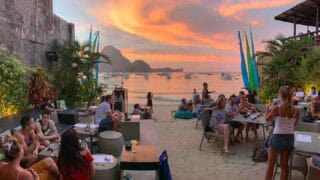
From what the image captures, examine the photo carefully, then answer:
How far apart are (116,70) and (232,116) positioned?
3339 inches

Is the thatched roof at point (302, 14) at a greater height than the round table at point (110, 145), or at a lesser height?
greater

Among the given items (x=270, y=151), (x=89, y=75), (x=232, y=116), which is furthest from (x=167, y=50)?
(x=270, y=151)

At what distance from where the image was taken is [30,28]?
10.8 meters

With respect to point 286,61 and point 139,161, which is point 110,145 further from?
point 286,61

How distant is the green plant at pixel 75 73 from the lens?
42.9 feet

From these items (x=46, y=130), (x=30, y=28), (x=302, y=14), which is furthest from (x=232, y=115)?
(x=302, y=14)

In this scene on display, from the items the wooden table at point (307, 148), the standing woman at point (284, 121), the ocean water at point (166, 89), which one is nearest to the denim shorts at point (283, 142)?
the standing woman at point (284, 121)

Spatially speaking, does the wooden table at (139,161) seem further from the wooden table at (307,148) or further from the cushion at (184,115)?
the cushion at (184,115)

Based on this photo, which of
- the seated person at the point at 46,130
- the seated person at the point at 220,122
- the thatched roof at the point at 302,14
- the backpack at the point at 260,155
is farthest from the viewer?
the thatched roof at the point at 302,14

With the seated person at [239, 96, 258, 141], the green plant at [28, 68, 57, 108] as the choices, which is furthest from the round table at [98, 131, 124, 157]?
the green plant at [28, 68, 57, 108]

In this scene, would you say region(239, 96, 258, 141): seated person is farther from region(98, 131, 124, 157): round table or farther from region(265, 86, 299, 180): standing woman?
region(98, 131, 124, 157): round table

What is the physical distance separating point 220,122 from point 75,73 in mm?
7201

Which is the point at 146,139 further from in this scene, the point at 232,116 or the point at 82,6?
the point at 82,6

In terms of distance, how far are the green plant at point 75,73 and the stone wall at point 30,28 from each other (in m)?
0.60
